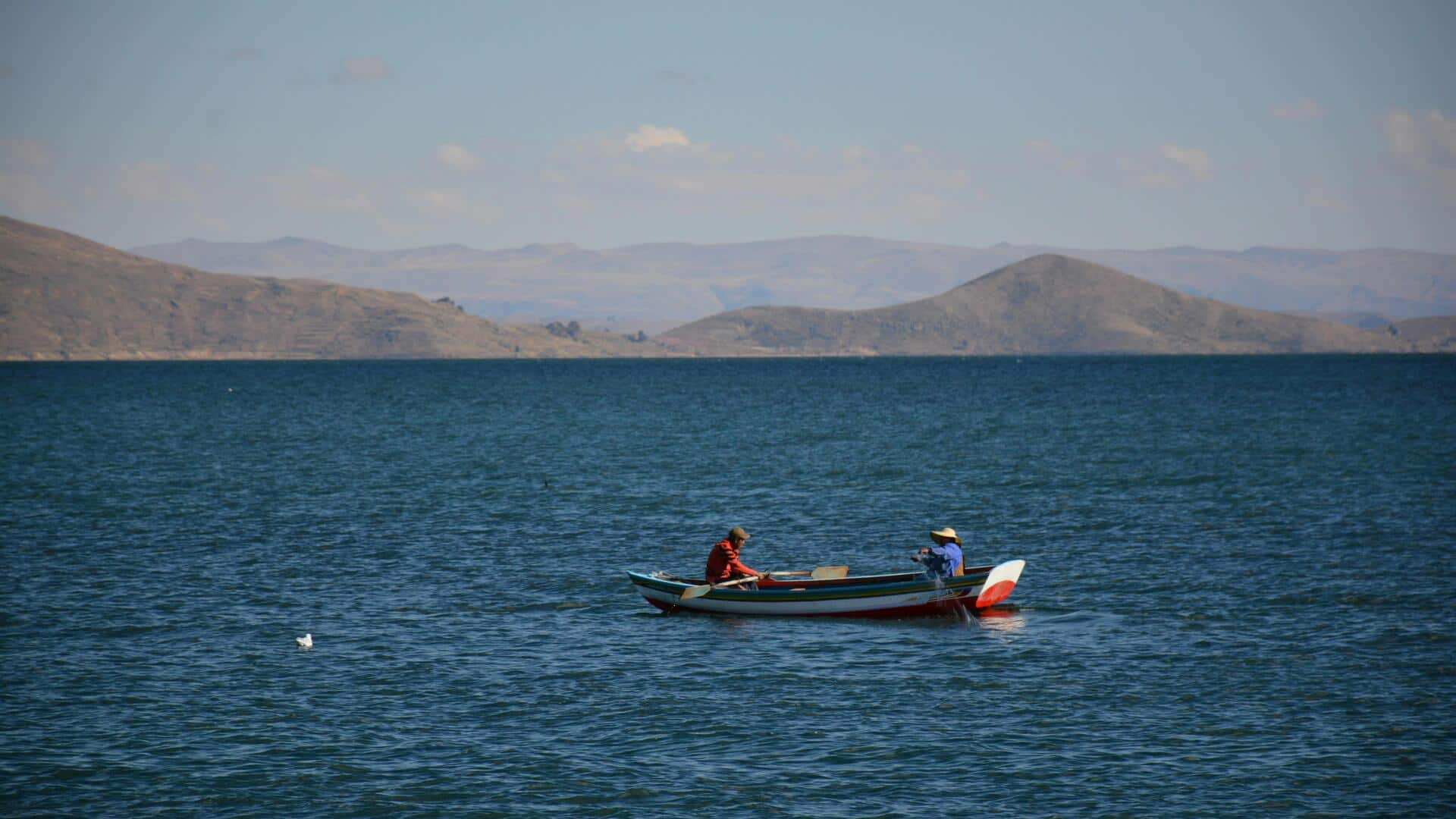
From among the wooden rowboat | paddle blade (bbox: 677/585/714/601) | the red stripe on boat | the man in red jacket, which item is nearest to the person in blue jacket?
the wooden rowboat

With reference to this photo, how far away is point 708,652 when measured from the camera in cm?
3419

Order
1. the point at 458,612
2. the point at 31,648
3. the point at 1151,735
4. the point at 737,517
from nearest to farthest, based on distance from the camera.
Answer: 1. the point at 1151,735
2. the point at 31,648
3. the point at 458,612
4. the point at 737,517

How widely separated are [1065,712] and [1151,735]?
200 cm

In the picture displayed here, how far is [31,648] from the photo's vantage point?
33500 millimetres

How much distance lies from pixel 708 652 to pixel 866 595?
17.1ft

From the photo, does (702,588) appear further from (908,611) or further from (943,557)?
(943,557)

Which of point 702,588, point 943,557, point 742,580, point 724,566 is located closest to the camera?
point 943,557

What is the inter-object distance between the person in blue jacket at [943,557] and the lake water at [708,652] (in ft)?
4.26

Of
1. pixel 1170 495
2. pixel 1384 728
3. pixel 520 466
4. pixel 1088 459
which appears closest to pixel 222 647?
pixel 1384 728

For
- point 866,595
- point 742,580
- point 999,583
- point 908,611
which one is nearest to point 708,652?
point 742,580

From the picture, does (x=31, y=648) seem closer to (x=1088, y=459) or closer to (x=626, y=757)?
(x=626, y=757)

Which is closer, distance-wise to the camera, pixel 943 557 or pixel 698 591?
pixel 943 557

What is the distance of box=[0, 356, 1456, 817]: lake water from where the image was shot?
24297mm

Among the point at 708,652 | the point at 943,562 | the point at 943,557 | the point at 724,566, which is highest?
A: the point at 943,557
